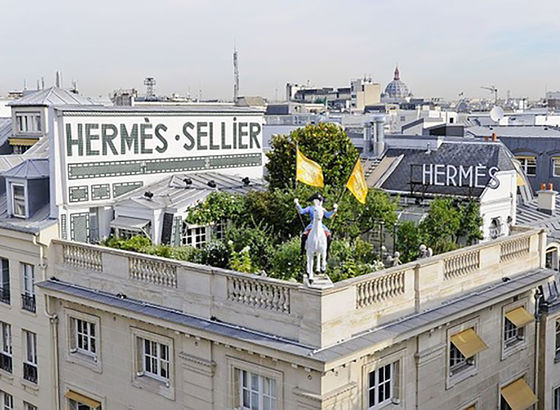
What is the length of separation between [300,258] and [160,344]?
423 centimetres

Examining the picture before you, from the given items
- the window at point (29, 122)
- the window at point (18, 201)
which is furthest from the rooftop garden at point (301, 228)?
the window at point (29, 122)

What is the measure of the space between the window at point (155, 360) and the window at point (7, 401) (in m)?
7.81

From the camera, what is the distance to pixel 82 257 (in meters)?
21.9

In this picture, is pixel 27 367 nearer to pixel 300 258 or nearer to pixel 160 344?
pixel 160 344

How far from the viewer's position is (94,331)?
848 inches

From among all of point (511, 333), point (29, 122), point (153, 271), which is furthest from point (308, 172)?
point (29, 122)

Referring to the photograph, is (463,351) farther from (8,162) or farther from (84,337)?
(8,162)

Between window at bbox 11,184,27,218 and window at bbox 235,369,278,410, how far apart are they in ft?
36.6

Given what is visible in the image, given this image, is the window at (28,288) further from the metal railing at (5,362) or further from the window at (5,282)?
the metal railing at (5,362)

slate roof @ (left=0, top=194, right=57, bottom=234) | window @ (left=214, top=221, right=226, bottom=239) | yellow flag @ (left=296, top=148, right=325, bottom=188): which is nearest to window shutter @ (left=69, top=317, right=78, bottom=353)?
slate roof @ (left=0, top=194, right=57, bottom=234)

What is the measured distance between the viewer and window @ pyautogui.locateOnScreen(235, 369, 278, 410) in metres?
17.2

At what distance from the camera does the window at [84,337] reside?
2170 cm

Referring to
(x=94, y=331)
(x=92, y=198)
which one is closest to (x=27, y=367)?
(x=94, y=331)

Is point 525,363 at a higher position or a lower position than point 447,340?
lower
